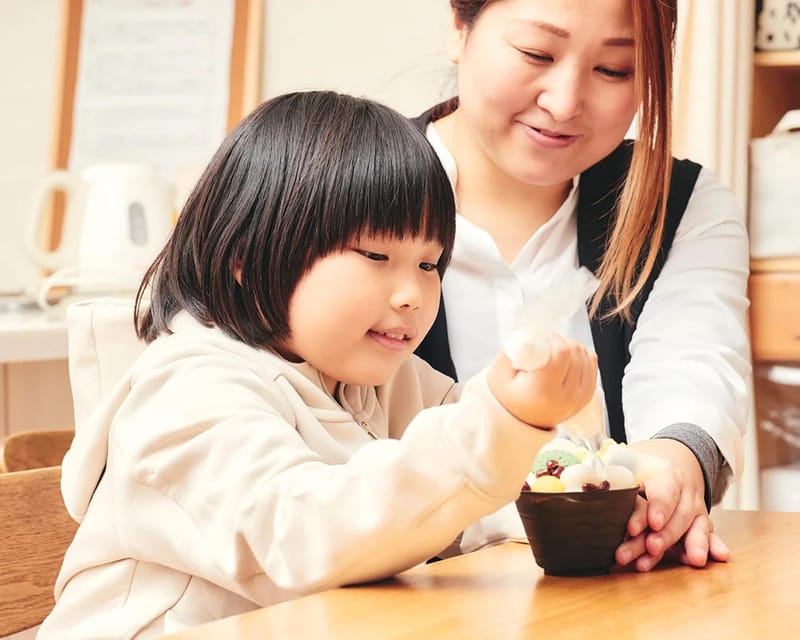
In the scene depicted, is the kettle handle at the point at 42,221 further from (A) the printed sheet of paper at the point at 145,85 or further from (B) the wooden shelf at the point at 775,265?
(B) the wooden shelf at the point at 775,265

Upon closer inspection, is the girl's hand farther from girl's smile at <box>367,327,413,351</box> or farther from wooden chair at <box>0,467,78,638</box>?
wooden chair at <box>0,467,78,638</box>

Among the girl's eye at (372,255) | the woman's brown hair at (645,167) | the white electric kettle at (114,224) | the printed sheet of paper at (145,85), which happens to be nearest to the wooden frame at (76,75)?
the printed sheet of paper at (145,85)

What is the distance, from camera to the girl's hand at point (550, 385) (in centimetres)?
68

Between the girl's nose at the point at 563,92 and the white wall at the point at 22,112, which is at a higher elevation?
the girl's nose at the point at 563,92

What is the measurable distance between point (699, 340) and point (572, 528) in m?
0.52

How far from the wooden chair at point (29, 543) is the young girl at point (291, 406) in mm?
100

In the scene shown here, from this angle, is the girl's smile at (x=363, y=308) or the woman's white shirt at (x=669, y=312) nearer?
the girl's smile at (x=363, y=308)

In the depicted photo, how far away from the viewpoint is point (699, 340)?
1.26m

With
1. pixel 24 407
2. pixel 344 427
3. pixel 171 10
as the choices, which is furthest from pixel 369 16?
pixel 344 427

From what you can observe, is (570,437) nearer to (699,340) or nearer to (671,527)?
(671,527)

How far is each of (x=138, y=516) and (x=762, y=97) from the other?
1776mm

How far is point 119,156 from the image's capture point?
2619 millimetres

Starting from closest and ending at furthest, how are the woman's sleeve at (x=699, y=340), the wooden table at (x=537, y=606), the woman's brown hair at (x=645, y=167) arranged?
the wooden table at (x=537, y=606), the woman's sleeve at (x=699, y=340), the woman's brown hair at (x=645, y=167)

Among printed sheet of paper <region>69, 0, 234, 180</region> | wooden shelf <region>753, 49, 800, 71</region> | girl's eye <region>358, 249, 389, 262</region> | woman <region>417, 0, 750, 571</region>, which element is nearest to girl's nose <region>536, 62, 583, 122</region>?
woman <region>417, 0, 750, 571</region>
